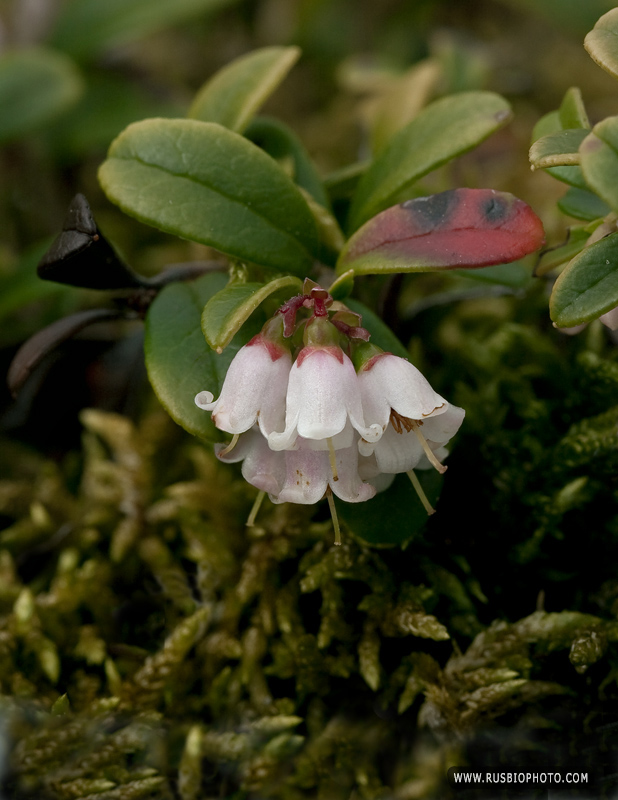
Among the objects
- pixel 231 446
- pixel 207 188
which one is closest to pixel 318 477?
pixel 231 446

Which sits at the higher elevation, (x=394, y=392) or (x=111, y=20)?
(x=111, y=20)

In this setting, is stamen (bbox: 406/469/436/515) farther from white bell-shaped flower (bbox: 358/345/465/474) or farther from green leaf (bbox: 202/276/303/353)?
green leaf (bbox: 202/276/303/353)

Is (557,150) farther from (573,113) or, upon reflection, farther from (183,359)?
(183,359)

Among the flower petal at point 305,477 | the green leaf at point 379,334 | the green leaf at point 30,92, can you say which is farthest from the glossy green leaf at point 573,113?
the green leaf at point 30,92

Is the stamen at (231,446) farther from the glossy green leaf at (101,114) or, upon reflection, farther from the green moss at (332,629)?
the glossy green leaf at (101,114)

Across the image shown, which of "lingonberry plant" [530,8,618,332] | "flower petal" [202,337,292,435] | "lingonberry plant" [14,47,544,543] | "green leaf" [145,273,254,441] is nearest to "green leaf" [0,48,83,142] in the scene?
"lingonberry plant" [14,47,544,543]

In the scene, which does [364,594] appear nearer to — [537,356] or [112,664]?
[112,664]

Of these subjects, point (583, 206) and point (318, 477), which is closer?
point (318, 477)
